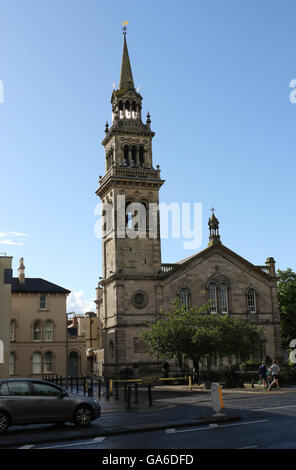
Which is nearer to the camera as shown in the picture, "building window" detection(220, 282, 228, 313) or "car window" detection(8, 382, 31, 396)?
"car window" detection(8, 382, 31, 396)

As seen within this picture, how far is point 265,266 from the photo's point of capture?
181 feet

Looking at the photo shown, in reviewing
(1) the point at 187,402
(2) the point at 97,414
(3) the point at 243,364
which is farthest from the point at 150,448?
(3) the point at 243,364

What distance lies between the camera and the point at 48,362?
49.5m

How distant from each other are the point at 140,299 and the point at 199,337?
524 inches

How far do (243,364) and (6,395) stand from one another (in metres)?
28.7

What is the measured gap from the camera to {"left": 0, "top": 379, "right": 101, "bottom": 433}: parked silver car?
50.1 ft

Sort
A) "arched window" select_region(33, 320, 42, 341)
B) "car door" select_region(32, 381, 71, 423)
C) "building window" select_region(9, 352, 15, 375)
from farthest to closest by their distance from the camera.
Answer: "arched window" select_region(33, 320, 42, 341)
"building window" select_region(9, 352, 15, 375)
"car door" select_region(32, 381, 71, 423)

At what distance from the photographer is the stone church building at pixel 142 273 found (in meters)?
48.2

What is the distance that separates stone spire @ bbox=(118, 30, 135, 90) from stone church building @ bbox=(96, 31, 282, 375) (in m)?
0.14

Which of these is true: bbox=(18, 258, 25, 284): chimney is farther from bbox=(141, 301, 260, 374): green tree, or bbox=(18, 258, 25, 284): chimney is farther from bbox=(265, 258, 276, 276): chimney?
bbox=(265, 258, 276, 276): chimney

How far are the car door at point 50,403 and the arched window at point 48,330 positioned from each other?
34.3 metres

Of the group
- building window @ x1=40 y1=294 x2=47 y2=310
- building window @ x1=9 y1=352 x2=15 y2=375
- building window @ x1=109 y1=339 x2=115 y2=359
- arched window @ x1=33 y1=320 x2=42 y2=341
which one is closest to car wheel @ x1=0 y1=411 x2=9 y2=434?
building window @ x1=109 y1=339 x2=115 y2=359

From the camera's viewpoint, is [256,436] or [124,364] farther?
[124,364]
